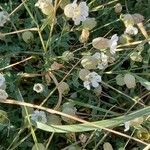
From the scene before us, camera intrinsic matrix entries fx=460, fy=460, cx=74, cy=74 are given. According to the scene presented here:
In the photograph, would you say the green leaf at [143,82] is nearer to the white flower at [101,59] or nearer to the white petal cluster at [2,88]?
the white flower at [101,59]

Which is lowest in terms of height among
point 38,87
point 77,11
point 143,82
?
point 143,82

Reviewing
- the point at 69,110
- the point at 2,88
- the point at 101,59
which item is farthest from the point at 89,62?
the point at 2,88

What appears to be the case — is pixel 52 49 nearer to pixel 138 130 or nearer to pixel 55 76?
pixel 55 76

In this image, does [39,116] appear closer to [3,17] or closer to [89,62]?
[89,62]

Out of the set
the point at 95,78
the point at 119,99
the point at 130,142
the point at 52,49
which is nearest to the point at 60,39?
the point at 52,49

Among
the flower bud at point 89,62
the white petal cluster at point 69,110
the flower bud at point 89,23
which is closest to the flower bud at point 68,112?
the white petal cluster at point 69,110

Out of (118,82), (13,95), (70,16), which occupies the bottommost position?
(118,82)

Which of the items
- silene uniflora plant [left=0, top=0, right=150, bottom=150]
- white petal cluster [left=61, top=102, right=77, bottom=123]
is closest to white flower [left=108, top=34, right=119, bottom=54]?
silene uniflora plant [left=0, top=0, right=150, bottom=150]

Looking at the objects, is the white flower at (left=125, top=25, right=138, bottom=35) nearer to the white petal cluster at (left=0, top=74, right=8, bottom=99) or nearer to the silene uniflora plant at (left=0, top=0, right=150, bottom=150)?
the silene uniflora plant at (left=0, top=0, right=150, bottom=150)
